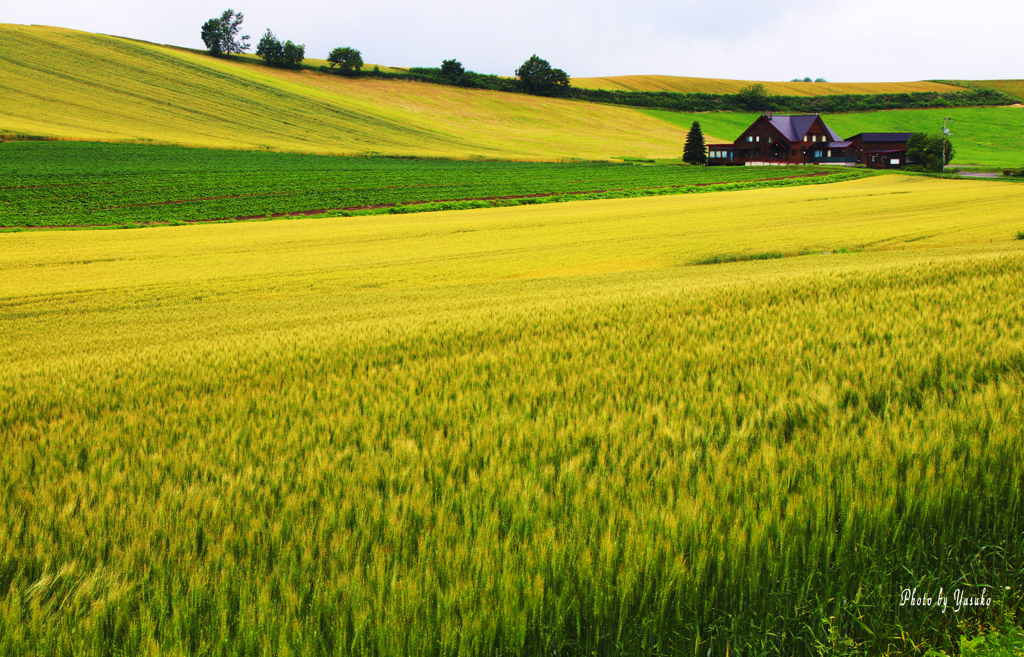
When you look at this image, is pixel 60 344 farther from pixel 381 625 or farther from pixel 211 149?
pixel 211 149

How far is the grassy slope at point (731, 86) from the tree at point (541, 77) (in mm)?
9967

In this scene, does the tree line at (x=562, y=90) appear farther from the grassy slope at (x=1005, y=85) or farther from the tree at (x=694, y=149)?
the tree at (x=694, y=149)

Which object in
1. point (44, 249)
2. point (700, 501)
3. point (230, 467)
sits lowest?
point (44, 249)

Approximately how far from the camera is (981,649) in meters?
2.09

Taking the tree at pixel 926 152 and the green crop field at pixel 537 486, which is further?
the tree at pixel 926 152

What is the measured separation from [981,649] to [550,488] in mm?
1644

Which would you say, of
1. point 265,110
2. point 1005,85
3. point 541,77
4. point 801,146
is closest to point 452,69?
point 541,77

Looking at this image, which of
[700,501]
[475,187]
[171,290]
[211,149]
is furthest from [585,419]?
[211,149]

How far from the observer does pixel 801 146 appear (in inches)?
3959

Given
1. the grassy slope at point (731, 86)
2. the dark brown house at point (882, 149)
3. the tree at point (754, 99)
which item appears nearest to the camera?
the dark brown house at point (882, 149)

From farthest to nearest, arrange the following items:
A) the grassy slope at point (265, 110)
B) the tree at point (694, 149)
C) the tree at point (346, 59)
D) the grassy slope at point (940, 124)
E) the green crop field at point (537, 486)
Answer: the tree at point (346, 59), the grassy slope at point (940, 124), the tree at point (694, 149), the grassy slope at point (265, 110), the green crop field at point (537, 486)

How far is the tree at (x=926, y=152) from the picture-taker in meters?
82.1

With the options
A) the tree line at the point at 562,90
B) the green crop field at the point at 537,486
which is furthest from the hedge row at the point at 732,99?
the green crop field at the point at 537,486

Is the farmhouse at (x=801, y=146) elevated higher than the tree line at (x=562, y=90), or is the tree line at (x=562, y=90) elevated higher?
the tree line at (x=562, y=90)
